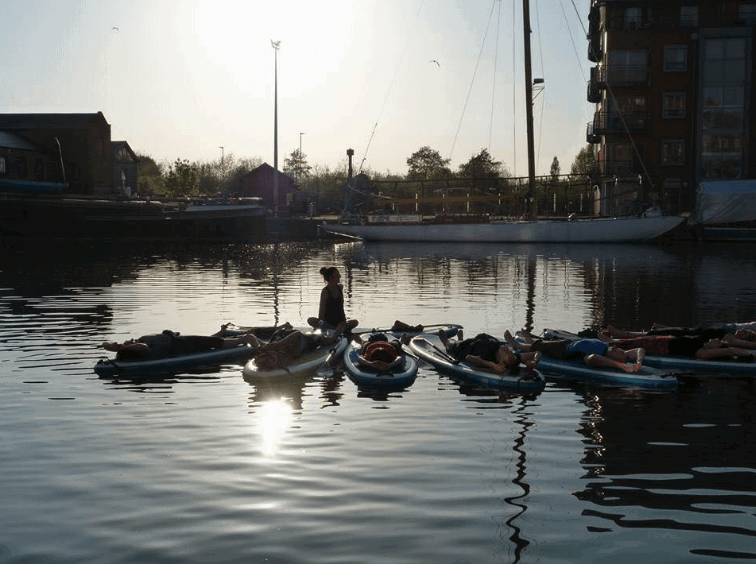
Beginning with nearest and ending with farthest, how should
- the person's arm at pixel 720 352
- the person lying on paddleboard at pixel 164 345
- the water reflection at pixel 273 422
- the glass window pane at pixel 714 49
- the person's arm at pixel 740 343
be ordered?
the water reflection at pixel 273 422
the person's arm at pixel 720 352
the person lying on paddleboard at pixel 164 345
the person's arm at pixel 740 343
the glass window pane at pixel 714 49

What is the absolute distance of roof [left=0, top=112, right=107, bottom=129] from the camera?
8369 centimetres

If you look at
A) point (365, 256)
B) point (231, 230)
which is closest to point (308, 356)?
point (365, 256)

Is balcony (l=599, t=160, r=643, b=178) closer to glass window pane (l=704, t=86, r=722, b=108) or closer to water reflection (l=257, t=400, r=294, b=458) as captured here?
glass window pane (l=704, t=86, r=722, b=108)

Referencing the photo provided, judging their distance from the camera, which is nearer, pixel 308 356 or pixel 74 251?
pixel 308 356

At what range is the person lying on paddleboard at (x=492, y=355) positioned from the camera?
48.6 ft

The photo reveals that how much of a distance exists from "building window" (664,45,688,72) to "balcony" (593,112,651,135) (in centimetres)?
421

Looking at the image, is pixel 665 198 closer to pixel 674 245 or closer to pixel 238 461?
pixel 674 245

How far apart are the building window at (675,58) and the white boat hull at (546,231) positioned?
16194mm

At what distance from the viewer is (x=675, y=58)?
Answer: 2849 inches

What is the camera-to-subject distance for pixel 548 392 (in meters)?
14.5

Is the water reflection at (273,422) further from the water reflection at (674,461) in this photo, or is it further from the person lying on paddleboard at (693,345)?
the person lying on paddleboard at (693,345)

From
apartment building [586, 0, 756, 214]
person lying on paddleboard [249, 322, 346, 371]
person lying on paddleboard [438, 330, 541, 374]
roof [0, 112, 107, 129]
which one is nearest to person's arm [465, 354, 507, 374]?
person lying on paddleboard [438, 330, 541, 374]

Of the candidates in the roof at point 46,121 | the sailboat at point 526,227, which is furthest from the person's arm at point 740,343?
the roof at point 46,121

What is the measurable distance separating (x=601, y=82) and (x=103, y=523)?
6978 centimetres
